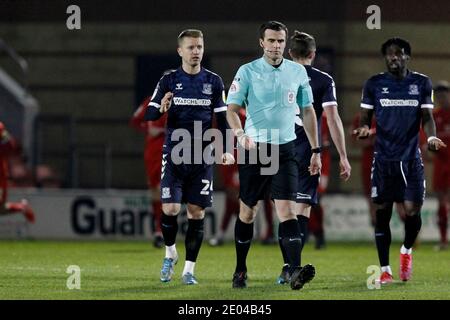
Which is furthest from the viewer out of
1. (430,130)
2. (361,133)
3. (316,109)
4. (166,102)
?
(316,109)

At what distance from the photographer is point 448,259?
1512 cm

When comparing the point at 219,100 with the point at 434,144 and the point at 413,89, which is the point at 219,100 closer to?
the point at 413,89

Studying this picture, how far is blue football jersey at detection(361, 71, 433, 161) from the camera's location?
11219mm

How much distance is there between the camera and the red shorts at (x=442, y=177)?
1788 centimetres

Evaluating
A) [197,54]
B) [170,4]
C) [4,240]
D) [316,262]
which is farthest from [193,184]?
[170,4]

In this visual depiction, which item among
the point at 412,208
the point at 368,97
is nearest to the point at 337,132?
the point at 368,97

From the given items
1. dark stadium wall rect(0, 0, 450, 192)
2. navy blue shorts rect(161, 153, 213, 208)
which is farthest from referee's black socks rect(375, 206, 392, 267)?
dark stadium wall rect(0, 0, 450, 192)

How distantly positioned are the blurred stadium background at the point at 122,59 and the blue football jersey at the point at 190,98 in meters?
8.80

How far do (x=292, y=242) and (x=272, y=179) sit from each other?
0.52 m

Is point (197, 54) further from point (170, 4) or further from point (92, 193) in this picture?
point (170, 4)

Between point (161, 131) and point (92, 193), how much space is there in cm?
335

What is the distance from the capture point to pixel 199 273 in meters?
12.4

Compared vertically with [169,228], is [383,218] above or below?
above

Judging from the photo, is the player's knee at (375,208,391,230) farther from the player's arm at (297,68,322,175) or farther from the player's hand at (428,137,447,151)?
the player's arm at (297,68,322,175)
